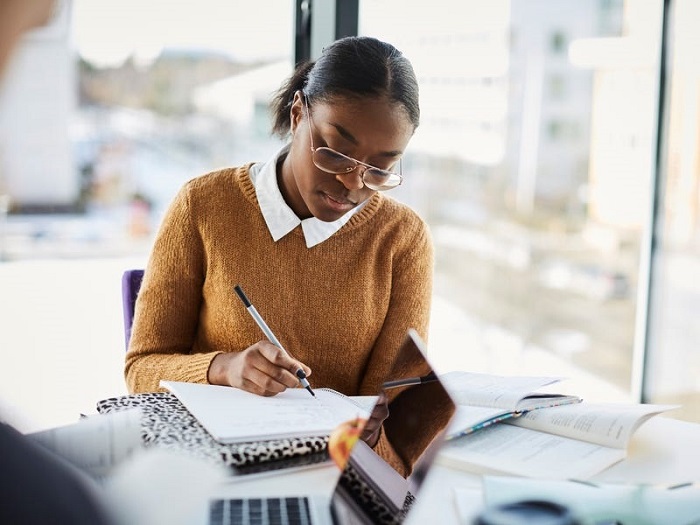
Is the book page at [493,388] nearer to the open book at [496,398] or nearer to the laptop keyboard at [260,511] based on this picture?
the open book at [496,398]

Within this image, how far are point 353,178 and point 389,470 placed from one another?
653mm

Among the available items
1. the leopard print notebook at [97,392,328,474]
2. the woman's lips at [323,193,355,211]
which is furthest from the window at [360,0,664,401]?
the leopard print notebook at [97,392,328,474]

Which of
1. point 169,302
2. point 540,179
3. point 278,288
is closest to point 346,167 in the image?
point 278,288

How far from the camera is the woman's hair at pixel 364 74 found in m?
1.41

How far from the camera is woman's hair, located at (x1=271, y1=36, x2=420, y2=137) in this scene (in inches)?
55.3

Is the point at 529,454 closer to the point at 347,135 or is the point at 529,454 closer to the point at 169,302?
the point at 347,135

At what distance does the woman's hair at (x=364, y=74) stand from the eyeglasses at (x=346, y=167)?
12 centimetres

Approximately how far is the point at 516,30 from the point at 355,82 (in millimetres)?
1916

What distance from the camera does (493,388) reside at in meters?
1.26

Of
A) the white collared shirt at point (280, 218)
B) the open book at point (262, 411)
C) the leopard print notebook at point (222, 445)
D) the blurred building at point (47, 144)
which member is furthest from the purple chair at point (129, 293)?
the blurred building at point (47, 144)

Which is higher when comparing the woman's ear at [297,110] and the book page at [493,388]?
the woman's ear at [297,110]

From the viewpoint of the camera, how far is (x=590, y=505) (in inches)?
32.6

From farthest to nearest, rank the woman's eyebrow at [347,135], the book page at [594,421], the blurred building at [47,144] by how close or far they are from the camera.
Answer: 1. the blurred building at [47,144]
2. the woman's eyebrow at [347,135]
3. the book page at [594,421]

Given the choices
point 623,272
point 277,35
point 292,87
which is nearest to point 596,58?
point 623,272
